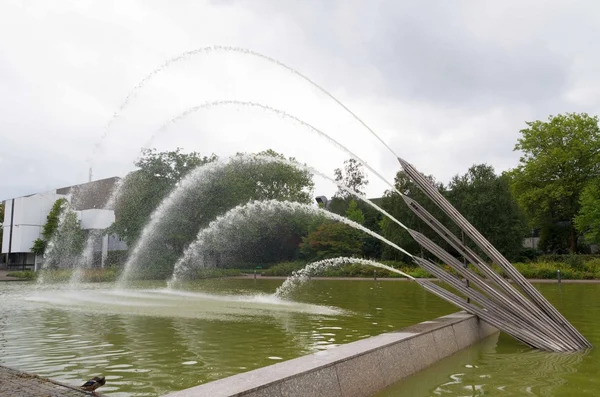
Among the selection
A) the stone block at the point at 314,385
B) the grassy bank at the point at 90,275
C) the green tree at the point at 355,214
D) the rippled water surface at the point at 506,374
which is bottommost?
the rippled water surface at the point at 506,374

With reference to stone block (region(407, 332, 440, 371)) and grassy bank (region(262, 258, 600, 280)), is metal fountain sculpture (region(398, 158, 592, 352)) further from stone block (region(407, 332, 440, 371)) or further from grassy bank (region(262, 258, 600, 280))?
grassy bank (region(262, 258, 600, 280))

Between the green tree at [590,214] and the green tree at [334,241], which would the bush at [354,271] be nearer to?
the green tree at [334,241]

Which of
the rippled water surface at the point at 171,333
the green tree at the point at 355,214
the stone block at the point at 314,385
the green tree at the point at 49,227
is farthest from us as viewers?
the green tree at the point at 355,214

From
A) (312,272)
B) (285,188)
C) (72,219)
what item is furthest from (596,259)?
(72,219)

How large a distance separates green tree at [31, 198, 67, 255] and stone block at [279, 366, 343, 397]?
2087 inches

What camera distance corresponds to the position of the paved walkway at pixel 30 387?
5.63 meters

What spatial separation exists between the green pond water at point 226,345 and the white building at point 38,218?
1426 inches

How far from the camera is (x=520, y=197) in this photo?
50.9 m

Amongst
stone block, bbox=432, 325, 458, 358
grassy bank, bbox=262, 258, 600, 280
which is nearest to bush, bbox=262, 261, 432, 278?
grassy bank, bbox=262, 258, 600, 280

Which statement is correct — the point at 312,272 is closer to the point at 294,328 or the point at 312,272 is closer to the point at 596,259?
the point at 596,259

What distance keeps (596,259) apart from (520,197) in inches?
529

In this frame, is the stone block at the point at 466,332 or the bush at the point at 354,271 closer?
the stone block at the point at 466,332

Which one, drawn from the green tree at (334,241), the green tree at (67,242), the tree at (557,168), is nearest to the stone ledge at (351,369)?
the green tree at (334,241)

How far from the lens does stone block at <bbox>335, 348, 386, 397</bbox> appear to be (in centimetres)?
551
